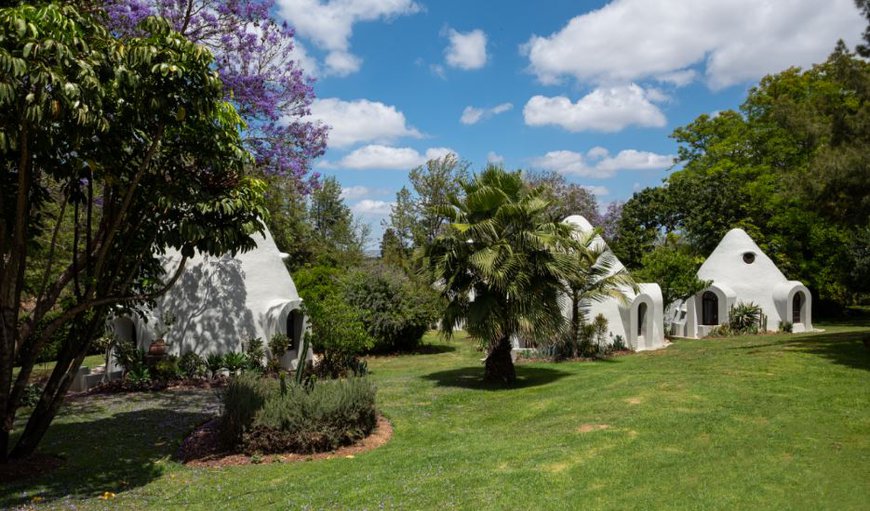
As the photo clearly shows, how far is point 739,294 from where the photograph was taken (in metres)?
27.0

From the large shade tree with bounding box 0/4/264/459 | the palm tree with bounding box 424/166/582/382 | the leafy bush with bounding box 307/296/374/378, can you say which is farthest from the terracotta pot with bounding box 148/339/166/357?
the palm tree with bounding box 424/166/582/382

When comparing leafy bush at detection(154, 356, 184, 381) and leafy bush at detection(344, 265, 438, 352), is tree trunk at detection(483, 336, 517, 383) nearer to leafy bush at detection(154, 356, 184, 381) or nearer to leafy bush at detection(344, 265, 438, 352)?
leafy bush at detection(154, 356, 184, 381)

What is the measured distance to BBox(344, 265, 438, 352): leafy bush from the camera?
82.3 ft

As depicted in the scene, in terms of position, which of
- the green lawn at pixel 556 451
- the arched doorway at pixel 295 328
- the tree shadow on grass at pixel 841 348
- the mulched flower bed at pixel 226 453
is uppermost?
the arched doorway at pixel 295 328

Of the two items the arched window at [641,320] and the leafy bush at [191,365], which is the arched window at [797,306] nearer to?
the arched window at [641,320]

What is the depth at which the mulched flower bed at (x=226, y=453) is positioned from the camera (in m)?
9.11

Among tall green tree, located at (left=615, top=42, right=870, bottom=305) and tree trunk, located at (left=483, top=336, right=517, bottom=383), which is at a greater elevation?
tall green tree, located at (left=615, top=42, right=870, bottom=305)

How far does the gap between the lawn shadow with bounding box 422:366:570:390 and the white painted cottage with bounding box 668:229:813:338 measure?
12.8 meters

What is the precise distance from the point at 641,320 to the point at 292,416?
17241mm

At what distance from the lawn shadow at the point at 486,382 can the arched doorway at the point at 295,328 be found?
477 centimetres

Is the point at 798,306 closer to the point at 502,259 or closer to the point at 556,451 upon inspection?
the point at 502,259

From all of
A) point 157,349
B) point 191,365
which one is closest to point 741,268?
point 191,365

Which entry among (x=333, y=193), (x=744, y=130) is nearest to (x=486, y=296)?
(x=744, y=130)

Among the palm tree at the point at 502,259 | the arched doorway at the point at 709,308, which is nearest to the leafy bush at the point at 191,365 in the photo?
the palm tree at the point at 502,259
